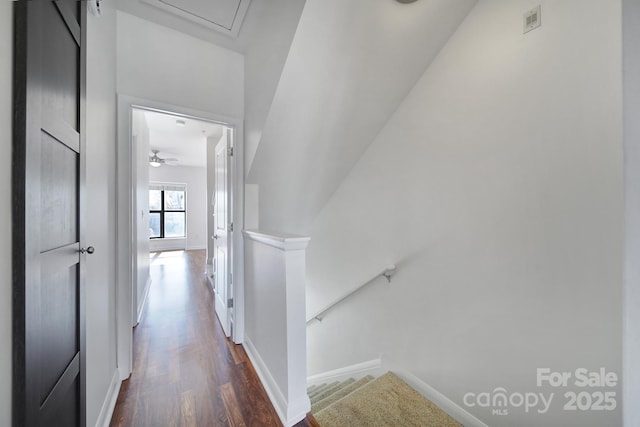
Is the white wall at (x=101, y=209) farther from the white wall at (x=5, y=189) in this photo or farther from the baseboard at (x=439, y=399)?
the baseboard at (x=439, y=399)

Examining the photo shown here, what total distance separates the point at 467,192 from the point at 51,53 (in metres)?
1.96

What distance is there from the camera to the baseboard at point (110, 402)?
125 centimetres

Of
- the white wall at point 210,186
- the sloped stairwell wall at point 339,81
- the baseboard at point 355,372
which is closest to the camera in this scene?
the sloped stairwell wall at point 339,81

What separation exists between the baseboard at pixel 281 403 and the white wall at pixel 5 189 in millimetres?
1150

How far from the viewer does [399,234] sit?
1923mm

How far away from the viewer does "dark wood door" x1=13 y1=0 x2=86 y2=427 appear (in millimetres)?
570

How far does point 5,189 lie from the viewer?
55 cm

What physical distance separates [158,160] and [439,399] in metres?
6.39

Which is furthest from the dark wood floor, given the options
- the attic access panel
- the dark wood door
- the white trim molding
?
the attic access panel

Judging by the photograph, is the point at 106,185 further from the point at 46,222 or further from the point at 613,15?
the point at 613,15

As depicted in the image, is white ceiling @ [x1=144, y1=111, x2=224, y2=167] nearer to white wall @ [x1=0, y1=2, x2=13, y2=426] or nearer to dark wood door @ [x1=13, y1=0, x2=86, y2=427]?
dark wood door @ [x1=13, y1=0, x2=86, y2=427]

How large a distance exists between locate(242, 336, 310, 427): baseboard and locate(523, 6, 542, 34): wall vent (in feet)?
7.78

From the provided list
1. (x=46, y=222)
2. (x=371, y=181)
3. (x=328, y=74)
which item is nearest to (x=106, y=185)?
(x=46, y=222)

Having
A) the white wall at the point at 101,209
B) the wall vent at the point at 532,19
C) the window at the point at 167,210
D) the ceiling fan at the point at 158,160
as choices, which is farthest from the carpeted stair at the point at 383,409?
the window at the point at 167,210
